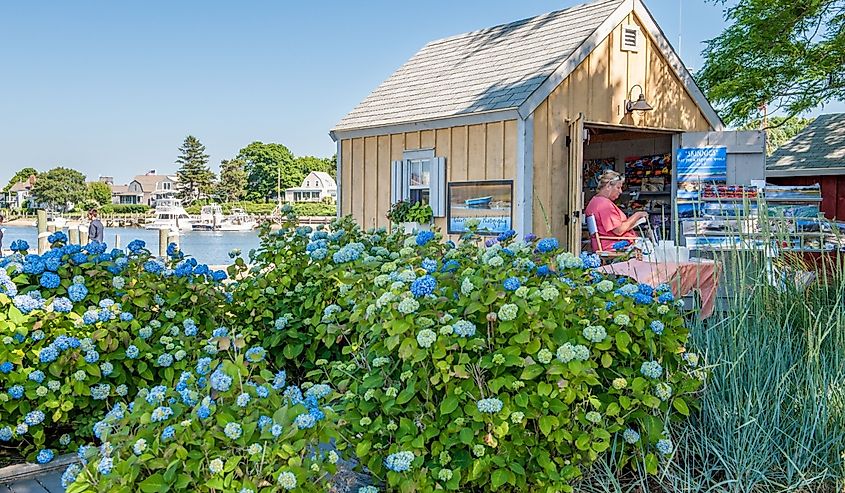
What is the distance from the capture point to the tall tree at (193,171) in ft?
284

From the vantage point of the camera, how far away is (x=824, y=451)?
232 cm

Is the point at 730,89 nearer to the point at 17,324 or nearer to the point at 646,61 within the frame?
the point at 646,61

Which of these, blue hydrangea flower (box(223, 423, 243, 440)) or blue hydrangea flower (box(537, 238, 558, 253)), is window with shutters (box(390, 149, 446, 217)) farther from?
blue hydrangea flower (box(223, 423, 243, 440))

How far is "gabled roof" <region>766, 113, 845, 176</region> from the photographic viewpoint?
16.2 metres

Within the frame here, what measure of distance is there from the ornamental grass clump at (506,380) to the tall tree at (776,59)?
9.96 metres

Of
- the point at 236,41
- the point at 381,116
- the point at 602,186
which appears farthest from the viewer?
the point at 236,41

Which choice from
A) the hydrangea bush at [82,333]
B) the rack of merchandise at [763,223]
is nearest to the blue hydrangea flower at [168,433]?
the hydrangea bush at [82,333]

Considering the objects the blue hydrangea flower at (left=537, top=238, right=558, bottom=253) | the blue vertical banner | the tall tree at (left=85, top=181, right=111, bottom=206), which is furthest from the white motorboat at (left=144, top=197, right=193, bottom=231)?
the blue hydrangea flower at (left=537, top=238, right=558, bottom=253)

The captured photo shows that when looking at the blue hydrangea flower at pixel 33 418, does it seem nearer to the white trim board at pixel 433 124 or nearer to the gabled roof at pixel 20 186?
the white trim board at pixel 433 124

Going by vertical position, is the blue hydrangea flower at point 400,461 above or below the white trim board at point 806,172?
below

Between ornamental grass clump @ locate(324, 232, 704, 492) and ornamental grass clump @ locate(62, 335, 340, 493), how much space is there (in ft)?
0.89

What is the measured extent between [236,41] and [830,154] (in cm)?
2912

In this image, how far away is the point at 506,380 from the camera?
6.51 ft

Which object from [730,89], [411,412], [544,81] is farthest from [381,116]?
[411,412]
